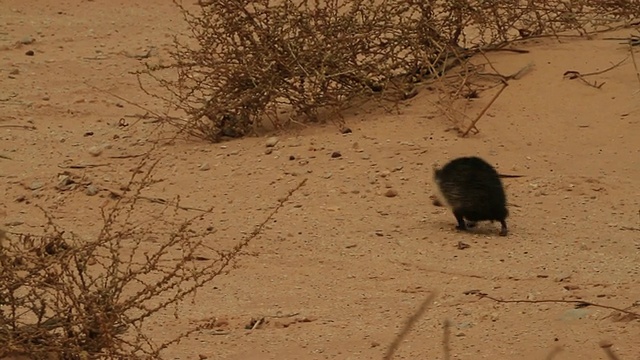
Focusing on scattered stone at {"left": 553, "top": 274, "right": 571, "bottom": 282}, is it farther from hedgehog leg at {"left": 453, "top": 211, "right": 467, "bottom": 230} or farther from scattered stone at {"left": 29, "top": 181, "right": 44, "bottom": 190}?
scattered stone at {"left": 29, "top": 181, "right": 44, "bottom": 190}

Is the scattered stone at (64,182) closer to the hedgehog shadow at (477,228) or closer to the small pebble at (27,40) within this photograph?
the hedgehog shadow at (477,228)

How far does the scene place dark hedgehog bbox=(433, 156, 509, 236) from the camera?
6.06m

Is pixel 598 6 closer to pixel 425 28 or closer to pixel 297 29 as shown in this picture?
pixel 425 28

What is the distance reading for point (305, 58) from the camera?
7699mm

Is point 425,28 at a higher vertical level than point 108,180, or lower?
higher

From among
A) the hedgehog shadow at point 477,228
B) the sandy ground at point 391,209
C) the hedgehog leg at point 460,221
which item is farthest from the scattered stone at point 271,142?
the hedgehog leg at point 460,221

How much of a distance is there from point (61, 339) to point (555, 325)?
1694mm

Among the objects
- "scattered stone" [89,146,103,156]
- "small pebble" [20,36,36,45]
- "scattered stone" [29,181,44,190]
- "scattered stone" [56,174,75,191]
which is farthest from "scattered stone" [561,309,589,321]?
"small pebble" [20,36,36,45]

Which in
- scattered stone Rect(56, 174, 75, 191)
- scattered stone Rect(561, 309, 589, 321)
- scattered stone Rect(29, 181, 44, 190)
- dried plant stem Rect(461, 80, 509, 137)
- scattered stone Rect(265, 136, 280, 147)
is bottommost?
scattered stone Rect(29, 181, 44, 190)

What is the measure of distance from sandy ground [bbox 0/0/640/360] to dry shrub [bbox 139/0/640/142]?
223mm

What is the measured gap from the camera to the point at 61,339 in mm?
4121

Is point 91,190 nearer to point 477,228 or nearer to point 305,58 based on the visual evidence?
point 305,58

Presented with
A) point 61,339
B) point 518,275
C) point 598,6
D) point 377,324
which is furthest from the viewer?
point 598,6

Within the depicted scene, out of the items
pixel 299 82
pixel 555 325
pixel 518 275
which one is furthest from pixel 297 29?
pixel 555 325
